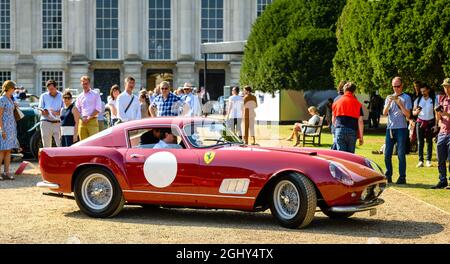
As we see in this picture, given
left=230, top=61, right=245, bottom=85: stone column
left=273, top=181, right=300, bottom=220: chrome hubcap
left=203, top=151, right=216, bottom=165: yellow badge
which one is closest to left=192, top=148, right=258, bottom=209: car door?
left=203, top=151, right=216, bottom=165: yellow badge

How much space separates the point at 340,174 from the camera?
29.5 ft

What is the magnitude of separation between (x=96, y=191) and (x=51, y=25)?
49.7 metres

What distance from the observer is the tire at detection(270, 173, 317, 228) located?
29.1ft

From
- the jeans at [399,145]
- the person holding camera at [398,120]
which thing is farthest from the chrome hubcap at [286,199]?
the jeans at [399,145]

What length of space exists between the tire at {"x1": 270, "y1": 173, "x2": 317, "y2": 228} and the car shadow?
13cm

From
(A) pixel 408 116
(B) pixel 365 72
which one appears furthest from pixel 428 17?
(A) pixel 408 116

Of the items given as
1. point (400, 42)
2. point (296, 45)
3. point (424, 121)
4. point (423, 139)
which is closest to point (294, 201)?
point (423, 139)

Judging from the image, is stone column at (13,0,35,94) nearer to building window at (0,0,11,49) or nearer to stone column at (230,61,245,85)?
building window at (0,0,11,49)

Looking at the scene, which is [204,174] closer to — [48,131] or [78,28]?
[48,131]

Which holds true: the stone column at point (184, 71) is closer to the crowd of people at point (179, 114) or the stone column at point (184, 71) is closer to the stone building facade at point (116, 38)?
the stone building facade at point (116, 38)

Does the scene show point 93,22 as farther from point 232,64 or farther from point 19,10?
point 232,64

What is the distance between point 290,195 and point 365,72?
53.1 feet

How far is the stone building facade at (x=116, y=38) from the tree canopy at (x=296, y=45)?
2060 centimetres

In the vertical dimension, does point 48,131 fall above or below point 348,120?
below
